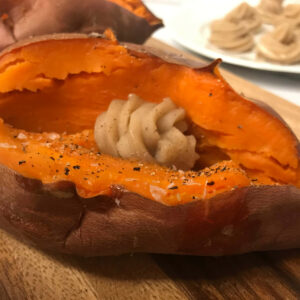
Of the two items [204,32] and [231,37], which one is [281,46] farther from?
[204,32]

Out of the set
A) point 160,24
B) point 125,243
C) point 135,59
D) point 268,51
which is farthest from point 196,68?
point 268,51

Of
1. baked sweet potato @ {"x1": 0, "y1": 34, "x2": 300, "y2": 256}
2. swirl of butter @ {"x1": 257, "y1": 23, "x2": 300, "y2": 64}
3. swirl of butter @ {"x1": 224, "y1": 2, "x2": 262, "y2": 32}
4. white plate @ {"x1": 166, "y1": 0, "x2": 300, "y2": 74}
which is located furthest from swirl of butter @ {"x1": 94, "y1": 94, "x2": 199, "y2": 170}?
swirl of butter @ {"x1": 224, "y1": 2, "x2": 262, "y2": 32}

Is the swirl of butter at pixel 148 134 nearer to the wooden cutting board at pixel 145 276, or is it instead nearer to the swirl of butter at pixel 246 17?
the wooden cutting board at pixel 145 276

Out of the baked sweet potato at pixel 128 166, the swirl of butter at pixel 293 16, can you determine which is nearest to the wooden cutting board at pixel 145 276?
the baked sweet potato at pixel 128 166

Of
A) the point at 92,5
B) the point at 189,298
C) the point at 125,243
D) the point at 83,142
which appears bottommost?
the point at 189,298

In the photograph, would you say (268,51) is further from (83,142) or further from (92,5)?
(83,142)
